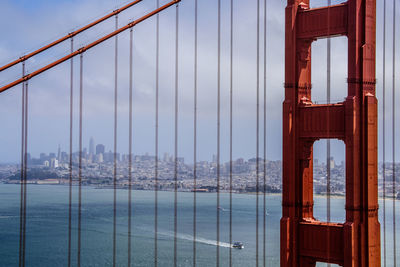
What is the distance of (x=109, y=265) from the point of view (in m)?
34.4

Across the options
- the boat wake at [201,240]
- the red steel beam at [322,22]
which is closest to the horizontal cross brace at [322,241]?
the red steel beam at [322,22]

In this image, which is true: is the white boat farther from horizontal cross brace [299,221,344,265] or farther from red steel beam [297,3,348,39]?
red steel beam [297,3,348,39]

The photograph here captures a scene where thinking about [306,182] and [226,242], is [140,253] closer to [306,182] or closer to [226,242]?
[226,242]

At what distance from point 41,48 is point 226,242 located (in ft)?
126

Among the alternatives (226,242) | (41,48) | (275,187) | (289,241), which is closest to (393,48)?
(289,241)

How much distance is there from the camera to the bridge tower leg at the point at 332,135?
8273mm

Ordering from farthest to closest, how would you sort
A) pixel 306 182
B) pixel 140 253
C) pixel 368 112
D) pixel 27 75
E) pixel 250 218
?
pixel 250 218 → pixel 140 253 → pixel 306 182 → pixel 368 112 → pixel 27 75

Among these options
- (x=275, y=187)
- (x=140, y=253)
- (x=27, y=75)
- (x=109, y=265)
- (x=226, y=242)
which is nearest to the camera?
(x=27, y=75)

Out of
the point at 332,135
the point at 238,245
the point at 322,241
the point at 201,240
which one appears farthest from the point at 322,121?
the point at 201,240

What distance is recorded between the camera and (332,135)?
852cm

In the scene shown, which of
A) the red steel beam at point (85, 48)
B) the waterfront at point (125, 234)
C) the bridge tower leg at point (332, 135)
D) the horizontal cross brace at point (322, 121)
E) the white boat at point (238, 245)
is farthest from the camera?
the white boat at point (238, 245)

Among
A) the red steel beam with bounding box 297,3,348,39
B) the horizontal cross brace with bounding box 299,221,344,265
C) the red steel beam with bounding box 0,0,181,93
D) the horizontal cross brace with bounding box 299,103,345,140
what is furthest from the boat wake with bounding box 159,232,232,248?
the red steel beam with bounding box 297,3,348,39

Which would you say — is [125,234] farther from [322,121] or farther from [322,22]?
[322,22]

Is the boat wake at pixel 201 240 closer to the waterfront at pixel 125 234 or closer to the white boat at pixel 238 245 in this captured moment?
the waterfront at pixel 125 234
